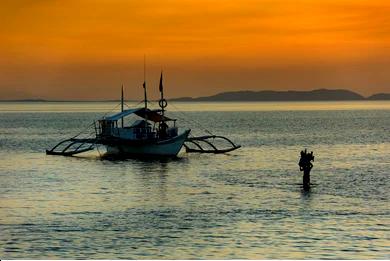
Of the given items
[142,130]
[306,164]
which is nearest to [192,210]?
[306,164]

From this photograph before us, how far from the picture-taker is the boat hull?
8719 cm

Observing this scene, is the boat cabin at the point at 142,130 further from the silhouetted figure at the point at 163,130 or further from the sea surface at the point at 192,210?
the sea surface at the point at 192,210

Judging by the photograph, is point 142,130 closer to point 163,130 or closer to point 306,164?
point 163,130

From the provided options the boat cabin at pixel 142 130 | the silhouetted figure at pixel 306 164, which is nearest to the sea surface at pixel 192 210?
the silhouetted figure at pixel 306 164

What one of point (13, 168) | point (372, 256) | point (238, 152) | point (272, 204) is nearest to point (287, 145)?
point (238, 152)

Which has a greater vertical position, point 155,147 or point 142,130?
point 142,130

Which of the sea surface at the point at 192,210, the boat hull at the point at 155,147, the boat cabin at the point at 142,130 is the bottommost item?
the sea surface at the point at 192,210

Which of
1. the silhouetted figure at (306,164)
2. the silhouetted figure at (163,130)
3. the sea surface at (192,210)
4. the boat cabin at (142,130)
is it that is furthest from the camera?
the boat cabin at (142,130)

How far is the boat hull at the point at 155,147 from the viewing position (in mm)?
87188

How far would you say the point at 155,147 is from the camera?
87.2 meters

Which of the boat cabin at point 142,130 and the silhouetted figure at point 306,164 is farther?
the boat cabin at point 142,130

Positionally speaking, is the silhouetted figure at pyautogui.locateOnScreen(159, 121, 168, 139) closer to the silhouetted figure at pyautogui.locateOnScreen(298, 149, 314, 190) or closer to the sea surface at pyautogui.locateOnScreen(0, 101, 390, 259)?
the sea surface at pyautogui.locateOnScreen(0, 101, 390, 259)

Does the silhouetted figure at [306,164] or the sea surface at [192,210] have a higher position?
the silhouetted figure at [306,164]

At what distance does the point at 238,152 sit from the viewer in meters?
105
